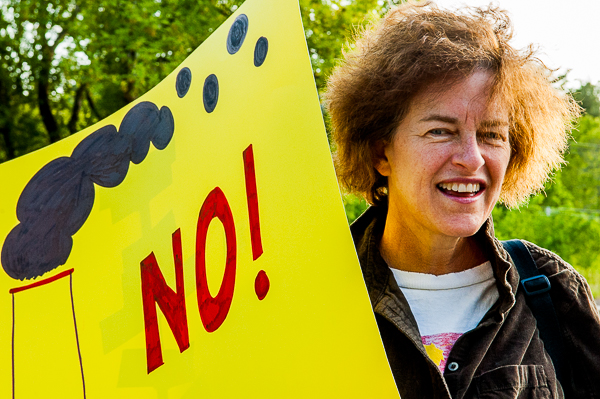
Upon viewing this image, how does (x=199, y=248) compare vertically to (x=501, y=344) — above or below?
above

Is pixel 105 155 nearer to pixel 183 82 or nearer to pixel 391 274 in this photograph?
pixel 183 82

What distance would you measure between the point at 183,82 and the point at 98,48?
23.6 ft

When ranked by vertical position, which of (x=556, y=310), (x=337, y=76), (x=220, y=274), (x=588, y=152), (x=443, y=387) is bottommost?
(x=443, y=387)

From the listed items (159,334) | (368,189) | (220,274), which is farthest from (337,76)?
(159,334)

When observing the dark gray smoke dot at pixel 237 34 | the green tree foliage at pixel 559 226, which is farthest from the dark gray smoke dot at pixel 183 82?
the green tree foliage at pixel 559 226

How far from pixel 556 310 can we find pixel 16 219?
1.29m

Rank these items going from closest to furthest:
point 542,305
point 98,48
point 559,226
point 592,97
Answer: point 542,305, point 98,48, point 559,226, point 592,97

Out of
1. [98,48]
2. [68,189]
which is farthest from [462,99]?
[98,48]

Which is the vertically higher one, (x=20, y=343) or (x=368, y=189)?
(x=368, y=189)

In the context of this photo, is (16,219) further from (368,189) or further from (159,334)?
(368,189)

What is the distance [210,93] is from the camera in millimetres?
1264

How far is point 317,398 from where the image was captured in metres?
1.00

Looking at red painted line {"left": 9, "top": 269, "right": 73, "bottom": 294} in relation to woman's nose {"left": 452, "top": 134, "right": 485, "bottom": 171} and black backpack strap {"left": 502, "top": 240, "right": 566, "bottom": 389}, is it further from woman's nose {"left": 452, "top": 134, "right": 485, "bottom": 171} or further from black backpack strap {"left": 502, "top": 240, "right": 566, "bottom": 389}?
black backpack strap {"left": 502, "top": 240, "right": 566, "bottom": 389}

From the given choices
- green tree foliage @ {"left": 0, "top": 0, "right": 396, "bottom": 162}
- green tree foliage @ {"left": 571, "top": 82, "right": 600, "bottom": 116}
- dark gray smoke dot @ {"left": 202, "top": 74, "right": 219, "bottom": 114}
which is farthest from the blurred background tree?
green tree foliage @ {"left": 571, "top": 82, "right": 600, "bottom": 116}
